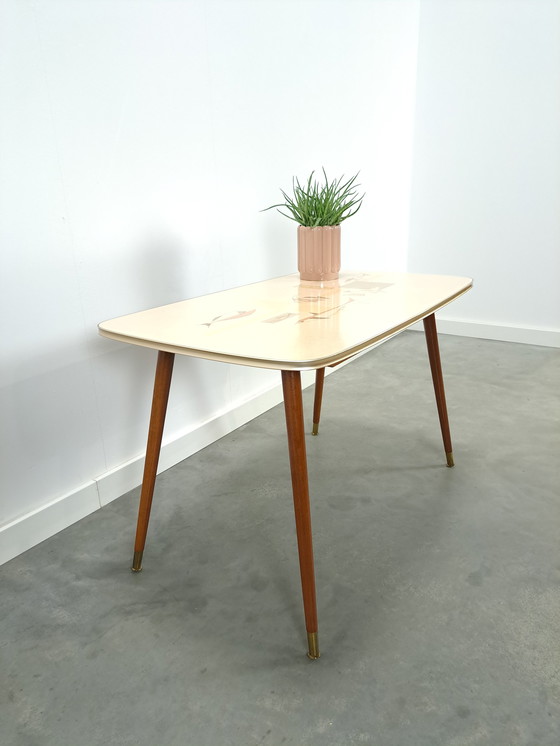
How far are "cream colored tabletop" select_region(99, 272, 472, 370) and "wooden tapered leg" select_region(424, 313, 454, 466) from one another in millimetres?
139

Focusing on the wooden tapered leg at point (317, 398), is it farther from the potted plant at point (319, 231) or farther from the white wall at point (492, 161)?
the white wall at point (492, 161)

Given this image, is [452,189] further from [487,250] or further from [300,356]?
[300,356]

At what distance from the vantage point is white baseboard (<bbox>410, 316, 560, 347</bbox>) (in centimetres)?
333

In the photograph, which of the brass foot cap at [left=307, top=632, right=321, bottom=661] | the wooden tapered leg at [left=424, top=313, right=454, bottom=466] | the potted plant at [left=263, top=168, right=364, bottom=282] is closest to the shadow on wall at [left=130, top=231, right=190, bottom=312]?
the potted plant at [left=263, top=168, right=364, bottom=282]

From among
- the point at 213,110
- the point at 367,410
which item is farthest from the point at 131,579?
the point at 213,110

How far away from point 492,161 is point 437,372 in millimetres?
1974

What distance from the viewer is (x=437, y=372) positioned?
6.13 feet

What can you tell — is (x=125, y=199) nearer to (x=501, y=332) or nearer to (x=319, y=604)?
(x=319, y=604)

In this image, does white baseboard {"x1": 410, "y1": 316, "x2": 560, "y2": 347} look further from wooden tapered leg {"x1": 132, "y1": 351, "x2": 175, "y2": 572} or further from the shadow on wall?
wooden tapered leg {"x1": 132, "y1": 351, "x2": 175, "y2": 572}

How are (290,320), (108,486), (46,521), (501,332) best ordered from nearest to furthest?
(290,320), (46,521), (108,486), (501,332)

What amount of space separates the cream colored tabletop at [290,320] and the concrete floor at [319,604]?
64 cm

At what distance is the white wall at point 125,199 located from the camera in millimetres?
1495

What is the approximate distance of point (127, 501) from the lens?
1847 millimetres

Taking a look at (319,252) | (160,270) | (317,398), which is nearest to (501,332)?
(317,398)
